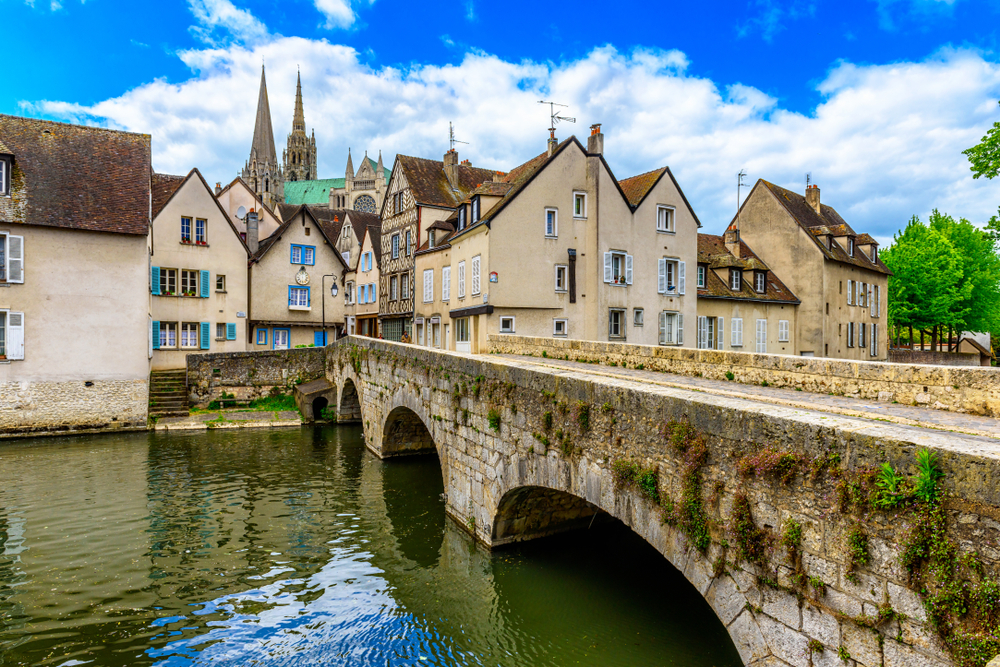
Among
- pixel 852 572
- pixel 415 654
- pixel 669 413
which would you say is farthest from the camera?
pixel 415 654

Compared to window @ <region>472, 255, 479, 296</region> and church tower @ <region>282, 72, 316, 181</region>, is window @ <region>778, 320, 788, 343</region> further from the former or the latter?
church tower @ <region>282, 72, 316, 181</region>

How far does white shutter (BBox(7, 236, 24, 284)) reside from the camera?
64.0ft

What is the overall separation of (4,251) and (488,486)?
19.6 meters

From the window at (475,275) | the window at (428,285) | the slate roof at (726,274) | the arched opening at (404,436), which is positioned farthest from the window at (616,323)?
the arched opening at (404,436)

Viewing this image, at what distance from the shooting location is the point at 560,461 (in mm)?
7465

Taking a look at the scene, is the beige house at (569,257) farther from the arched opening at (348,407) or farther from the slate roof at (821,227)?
the slate roof at (821,227)

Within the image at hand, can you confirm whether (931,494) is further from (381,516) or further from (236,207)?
(236,207)

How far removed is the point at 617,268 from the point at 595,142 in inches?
190

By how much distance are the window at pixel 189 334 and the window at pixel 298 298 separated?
4.97 metres

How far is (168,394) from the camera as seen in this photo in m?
23.5

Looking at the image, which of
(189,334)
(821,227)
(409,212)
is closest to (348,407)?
(189,334)

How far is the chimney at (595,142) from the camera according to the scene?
22.4 metres

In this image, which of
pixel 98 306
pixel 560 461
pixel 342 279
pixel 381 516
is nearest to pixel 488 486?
pixel 560 461

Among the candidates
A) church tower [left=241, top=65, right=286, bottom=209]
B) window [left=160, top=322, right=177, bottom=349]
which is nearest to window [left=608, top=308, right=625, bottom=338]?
window [left=160, top=322, right=177, bottom=349]
